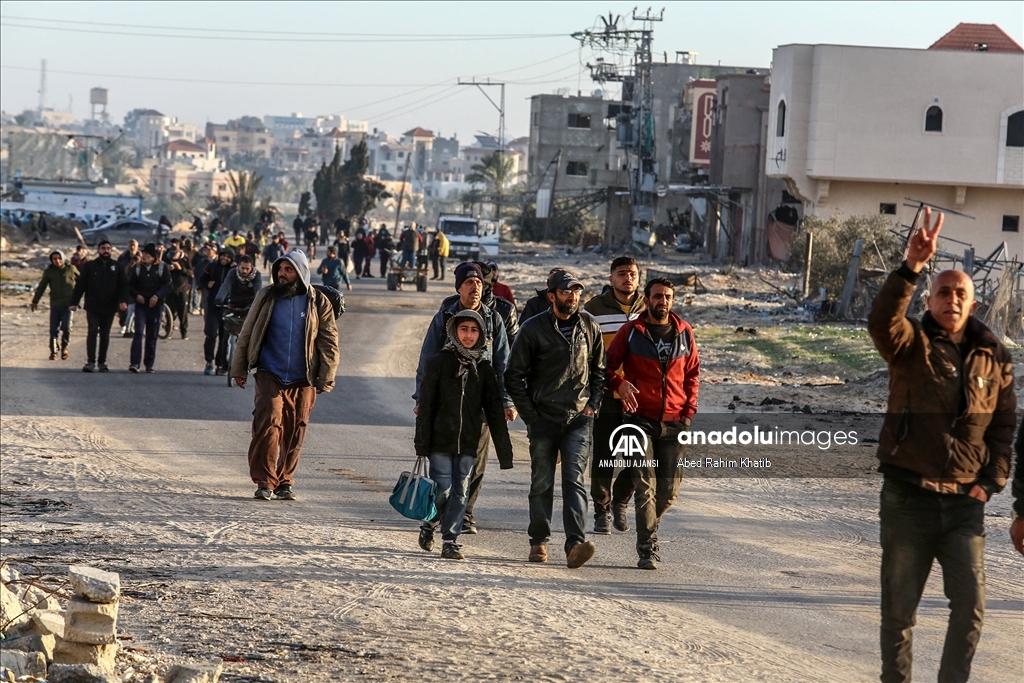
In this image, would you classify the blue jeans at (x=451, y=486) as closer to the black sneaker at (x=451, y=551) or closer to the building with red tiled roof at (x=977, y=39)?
the black sneaker at (x=451, y=551)

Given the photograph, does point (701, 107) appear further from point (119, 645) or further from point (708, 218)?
point (119, 645)

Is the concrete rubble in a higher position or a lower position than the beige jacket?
lower

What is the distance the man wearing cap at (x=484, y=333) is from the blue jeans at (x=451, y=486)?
0.48 feet

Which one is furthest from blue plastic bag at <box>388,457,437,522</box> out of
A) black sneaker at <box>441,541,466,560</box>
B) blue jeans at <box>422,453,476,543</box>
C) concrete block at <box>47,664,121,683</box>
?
concrete block at <box>47,664,121,683</box>

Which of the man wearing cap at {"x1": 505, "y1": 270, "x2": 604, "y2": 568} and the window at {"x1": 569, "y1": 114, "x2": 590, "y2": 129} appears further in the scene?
the window at {"x1": 569, "y1": 114, "x2": 590, "y2": 129}

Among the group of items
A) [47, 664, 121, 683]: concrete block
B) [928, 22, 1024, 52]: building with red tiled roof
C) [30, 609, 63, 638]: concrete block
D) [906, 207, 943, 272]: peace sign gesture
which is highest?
[928, 22, 1024, 52]: building with red tiled roof

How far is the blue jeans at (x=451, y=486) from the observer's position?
26.1 ft

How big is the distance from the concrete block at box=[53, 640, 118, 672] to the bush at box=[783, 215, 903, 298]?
22.5 meters

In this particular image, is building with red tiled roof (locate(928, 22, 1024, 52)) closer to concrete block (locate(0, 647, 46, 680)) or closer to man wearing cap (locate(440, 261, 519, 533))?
man wearing cap (locate(440, 261, 519, 533))

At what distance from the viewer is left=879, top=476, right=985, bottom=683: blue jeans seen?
16.4ft

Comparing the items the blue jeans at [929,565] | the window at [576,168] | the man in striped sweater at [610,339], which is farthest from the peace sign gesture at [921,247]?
the window at [576,168]

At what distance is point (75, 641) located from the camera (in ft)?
19.3

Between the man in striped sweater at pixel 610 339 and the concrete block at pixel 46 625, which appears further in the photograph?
the man in striped sweater at pixel 610 339

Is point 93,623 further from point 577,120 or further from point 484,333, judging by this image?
point 577,120
